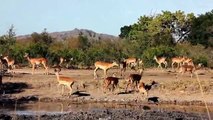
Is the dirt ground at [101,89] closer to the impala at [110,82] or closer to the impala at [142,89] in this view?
the impala at [142,89]

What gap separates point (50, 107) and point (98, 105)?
2727 mm

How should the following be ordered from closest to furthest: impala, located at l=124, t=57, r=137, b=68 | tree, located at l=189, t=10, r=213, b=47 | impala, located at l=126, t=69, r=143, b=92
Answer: impala, located at l=126, t=69, r=143, b=92
impala, located at l=124, t=57, r=137, b=68
tree, located at l=189, t=10, r=213, b=47

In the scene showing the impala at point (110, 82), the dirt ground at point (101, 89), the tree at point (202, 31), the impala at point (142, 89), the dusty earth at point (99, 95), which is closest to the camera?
the dusty earth at point (99, 95)

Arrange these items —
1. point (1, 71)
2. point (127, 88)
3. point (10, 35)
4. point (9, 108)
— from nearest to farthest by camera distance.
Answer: point (9, 108), point (127, 88), point (1, 71), point (10, 35)

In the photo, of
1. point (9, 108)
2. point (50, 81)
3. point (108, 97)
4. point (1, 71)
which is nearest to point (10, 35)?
point (1, 71)

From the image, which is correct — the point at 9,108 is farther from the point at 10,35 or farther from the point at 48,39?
the point at 48,39

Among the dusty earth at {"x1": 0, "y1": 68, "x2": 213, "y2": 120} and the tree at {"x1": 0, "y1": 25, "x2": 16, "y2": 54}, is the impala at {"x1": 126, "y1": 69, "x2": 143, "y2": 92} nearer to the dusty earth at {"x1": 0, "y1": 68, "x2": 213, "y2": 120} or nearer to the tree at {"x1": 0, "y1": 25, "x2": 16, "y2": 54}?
the dusty earth at {"x1": 0, "y1": 68, "x2": 213, "y2": 120}

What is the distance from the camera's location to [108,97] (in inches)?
1208

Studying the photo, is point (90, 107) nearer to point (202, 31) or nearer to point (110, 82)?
point (110, 82)

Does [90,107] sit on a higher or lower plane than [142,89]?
lower

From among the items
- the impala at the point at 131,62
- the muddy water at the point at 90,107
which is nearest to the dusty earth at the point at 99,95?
the muddy water at the point at 90,107

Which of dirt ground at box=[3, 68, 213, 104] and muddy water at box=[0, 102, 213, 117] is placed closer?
muddy water at box=[0, 102, 213, 117]

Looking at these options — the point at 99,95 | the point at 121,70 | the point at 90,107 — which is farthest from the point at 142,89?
the point at 121,70

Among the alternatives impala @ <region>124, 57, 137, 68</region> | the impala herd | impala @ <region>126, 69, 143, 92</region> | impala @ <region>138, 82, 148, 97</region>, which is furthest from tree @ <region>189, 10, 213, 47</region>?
impala @ <region>138, 82, 148, 97</region>
